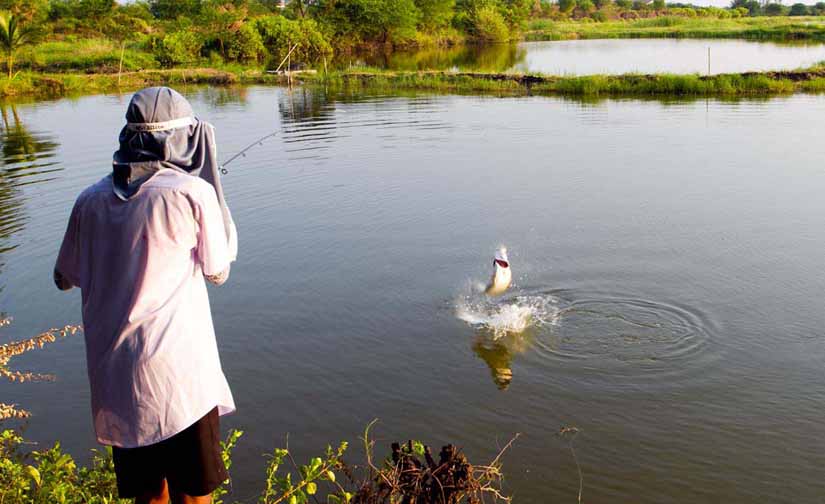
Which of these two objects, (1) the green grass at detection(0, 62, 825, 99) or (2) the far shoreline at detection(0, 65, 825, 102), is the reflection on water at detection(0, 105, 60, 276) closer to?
(2) the far shoreline at detection(0, 65, 825, 102)

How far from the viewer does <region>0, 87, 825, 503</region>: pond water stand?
452cm

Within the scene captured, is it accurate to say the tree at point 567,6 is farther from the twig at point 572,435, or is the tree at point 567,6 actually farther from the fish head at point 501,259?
the twig at point 572,435

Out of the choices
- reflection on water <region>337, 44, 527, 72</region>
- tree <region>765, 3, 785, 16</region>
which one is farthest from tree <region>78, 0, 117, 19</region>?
tree <region>765, 3, 785, 16</region>

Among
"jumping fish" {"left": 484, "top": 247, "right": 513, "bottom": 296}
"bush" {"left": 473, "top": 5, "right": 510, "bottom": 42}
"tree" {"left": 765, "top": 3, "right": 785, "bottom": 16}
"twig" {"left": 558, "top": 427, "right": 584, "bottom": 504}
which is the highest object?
"tree" {"left": 765, "top": 3, "right": 785, "bottom": 16}

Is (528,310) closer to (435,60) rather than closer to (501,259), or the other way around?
(501,259)

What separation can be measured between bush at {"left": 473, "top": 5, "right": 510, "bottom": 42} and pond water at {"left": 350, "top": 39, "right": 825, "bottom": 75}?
1122 centimetres

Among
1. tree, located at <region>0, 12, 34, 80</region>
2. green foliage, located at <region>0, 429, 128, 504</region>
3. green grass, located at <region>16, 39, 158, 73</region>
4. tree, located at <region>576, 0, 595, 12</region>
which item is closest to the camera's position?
A: green foliage, located at <region>0, 429, 128, 504</region>

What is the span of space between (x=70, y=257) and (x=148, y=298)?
1.34 feet

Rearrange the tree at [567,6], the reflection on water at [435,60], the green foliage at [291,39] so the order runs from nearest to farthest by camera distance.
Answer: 1. the reflection on water at [435,60]
2. the green foliage at [291,39]
3. the tree at [567,6]

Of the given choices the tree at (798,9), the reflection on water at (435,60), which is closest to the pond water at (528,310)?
the reflection on water at (435,60)

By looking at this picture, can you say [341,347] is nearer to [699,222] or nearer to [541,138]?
[699,222]

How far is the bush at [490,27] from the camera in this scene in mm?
54625

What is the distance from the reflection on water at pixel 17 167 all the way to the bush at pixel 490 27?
40.6 metres

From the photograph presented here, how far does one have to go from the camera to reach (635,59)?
107 ft
